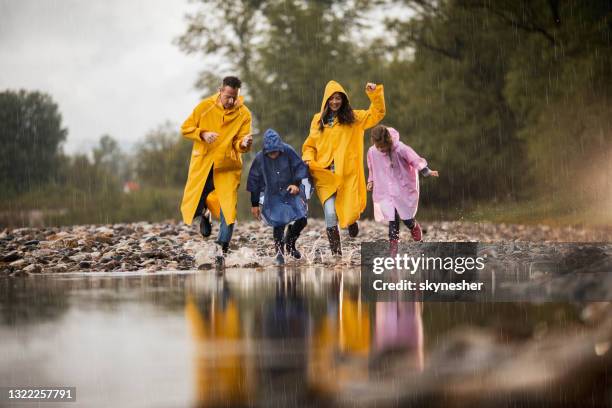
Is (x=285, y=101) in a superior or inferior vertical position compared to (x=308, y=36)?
inferior

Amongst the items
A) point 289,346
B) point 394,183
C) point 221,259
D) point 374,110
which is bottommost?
point 289,346

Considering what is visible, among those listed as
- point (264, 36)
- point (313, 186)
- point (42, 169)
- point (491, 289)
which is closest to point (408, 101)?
point (264, 36)

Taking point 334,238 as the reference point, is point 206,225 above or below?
above

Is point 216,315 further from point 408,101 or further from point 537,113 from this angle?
point 408,101

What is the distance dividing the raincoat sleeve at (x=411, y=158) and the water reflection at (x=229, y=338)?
314 cm

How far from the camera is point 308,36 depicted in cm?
4259

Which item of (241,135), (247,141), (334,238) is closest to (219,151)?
(241,135)

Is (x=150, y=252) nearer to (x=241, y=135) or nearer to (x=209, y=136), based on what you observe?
(x=241, y=135)

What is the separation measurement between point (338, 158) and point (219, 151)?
1.77 meters

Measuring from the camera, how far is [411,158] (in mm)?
13922

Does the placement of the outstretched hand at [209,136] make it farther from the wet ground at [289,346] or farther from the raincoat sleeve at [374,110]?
the raincoat sleeve at [374,110]

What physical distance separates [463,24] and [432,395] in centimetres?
Result: 3029

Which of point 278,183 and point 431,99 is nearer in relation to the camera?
point 278,183

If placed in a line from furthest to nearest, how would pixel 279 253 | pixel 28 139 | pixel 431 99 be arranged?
pixel 28 139
pixel 431 99
pixel 279 253
